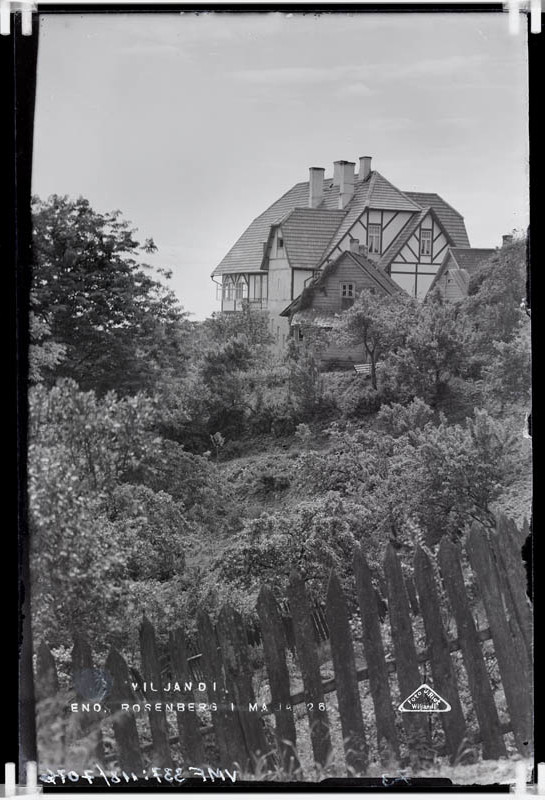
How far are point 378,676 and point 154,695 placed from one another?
112cm

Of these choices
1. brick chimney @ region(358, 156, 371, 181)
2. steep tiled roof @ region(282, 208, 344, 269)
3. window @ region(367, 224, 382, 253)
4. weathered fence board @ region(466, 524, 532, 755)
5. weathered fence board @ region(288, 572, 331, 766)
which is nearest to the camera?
weathered fence board @ region(288, 572, 331, 766)

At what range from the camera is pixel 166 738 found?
5012mm

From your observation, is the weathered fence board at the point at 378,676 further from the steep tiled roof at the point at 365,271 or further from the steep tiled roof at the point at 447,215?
the steep tiled roof at the point at 447,215

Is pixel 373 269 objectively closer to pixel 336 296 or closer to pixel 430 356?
pixel 336 296

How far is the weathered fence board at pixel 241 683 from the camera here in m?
4.96

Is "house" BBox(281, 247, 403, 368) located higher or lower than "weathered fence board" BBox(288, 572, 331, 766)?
higher

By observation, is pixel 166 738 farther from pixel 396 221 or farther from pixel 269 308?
pixel 396 221

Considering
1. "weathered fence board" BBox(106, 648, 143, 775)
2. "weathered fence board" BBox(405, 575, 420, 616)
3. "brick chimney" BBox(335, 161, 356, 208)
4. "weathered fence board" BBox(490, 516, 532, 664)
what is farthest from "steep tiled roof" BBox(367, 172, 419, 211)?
"weathered fence board" BBox(106, 648, 143, 775)

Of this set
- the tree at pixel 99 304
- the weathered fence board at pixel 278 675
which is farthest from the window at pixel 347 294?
the weathered fence board at pixel 278 675

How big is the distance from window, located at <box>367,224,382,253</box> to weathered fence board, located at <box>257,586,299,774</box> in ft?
6.42

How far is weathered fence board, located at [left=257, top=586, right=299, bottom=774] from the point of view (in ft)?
16.2

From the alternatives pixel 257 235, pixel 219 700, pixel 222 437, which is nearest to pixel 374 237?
pixel 257 235

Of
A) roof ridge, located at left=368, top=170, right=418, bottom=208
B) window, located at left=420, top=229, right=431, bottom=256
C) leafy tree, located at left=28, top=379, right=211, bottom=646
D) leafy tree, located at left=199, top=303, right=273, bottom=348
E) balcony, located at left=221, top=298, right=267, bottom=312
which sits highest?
roof ridge, located at left=368, top=170, right=418, bottom=208

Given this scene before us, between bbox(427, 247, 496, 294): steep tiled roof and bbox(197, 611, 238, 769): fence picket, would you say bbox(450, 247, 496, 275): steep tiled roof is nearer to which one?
bbox(427, 247, 496, 294): steep tiled roof
